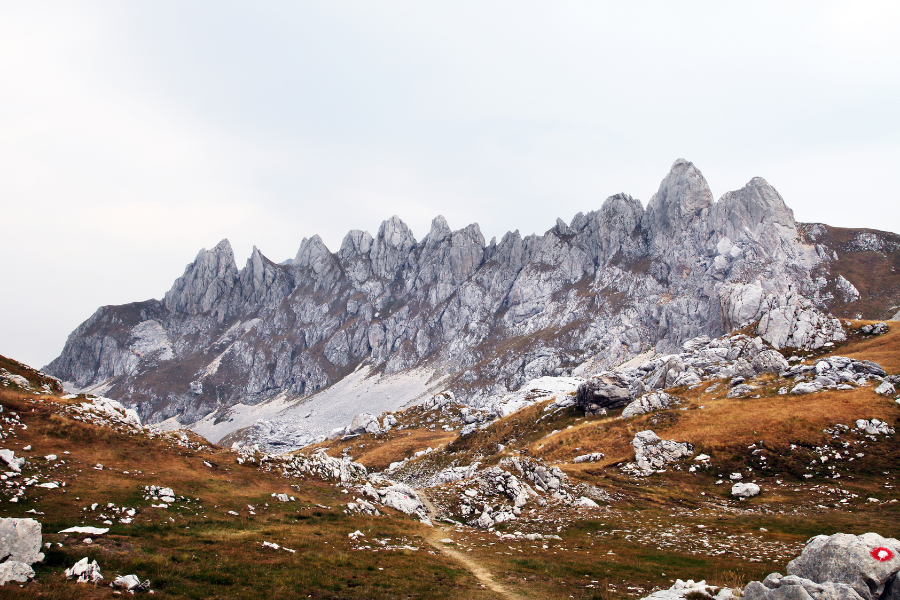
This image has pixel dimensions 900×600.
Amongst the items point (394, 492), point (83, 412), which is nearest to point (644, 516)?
point (394, 492)

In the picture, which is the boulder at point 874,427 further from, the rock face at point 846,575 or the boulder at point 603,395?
the rock face at point 846,575

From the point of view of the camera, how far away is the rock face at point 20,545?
510 inches

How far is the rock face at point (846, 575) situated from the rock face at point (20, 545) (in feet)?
71.7

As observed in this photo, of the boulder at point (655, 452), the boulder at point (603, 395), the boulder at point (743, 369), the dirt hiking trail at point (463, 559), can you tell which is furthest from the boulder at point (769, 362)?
the dirt hiking trail at point (463, 559)

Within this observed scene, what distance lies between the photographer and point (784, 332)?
88.8 metres

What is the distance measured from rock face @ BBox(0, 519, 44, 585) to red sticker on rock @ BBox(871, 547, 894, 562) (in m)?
25.4

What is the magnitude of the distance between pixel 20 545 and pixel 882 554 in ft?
88.5

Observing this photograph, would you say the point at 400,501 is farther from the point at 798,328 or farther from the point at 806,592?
the point at 798,328

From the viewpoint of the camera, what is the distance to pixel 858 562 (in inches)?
492

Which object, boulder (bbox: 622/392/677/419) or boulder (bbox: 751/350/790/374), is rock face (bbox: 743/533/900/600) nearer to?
boulder (bbox: 622/392/677/419)

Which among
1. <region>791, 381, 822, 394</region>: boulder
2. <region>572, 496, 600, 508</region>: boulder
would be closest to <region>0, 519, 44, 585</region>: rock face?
<region>572, 496, 600, 508</region>: boulder

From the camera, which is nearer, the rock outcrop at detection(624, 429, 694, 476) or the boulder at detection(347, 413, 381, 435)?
the rock outcrop at detection(624, 429, 694, 476)

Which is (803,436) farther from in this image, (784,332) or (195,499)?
(195,499)

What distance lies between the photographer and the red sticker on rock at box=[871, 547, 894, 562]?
484 inches
